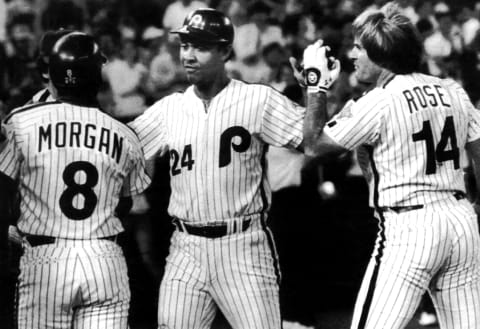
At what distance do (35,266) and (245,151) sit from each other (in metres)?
1.16

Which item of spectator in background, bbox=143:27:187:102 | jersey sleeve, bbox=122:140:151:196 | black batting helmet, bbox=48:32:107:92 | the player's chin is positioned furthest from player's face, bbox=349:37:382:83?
spectator in background, bbox=143:27:187:102

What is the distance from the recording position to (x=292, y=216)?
7.26 m

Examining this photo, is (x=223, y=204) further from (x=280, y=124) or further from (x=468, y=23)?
(x=468, y=23)

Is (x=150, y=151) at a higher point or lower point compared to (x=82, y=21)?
lower

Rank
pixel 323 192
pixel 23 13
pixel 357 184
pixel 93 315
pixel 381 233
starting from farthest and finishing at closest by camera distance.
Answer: pixel 23 13 < pixel 357 184 < pixel 323 192 < pixel 381 233 < pixel 93 315

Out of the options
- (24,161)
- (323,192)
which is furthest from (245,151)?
(323,192)

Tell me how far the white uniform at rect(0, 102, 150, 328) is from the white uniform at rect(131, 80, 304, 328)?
17.2 inches

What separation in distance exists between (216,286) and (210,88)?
3.22 ft

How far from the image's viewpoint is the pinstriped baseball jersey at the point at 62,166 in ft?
13.8

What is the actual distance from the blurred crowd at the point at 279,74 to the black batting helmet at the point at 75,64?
1897 mm

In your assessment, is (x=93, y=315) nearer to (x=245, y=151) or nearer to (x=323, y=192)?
(x=245, y=151)

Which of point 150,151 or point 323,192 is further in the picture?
point 323,192

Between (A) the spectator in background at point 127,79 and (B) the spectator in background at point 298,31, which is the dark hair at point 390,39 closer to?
(A) the spectator in background at point 127,79

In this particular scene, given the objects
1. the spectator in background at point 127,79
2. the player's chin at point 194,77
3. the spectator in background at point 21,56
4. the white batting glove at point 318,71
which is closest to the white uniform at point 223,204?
the player's chin at point 194,77
